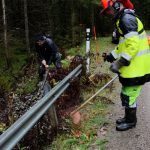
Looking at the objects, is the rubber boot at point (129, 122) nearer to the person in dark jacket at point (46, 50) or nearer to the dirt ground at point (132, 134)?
the dirt ground at point (132, 134)

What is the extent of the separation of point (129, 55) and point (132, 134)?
1214 mm

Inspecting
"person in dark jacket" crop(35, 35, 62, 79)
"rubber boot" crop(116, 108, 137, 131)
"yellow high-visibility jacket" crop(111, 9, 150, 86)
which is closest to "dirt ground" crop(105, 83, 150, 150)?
"rubber boot" crop(116, 108, 137, 131)

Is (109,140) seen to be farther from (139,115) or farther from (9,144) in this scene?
(9,144)

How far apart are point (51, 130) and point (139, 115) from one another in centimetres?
180

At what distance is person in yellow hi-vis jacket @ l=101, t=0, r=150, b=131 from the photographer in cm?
636

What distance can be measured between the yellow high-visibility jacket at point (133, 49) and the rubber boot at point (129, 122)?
478 millimetres

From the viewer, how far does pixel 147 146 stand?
6062 millimetres

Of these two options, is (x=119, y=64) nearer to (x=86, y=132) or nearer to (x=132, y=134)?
(x=132, y=134)

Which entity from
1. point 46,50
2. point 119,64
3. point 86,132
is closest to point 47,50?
point 46,50

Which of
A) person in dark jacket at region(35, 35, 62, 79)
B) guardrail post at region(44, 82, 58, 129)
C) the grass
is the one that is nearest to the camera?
the grass

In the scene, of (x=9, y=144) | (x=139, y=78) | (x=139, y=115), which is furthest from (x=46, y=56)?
(x=9, y=144)

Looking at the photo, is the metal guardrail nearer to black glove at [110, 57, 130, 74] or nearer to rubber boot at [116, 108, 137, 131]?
black glove at [110, 57, 130, 74]

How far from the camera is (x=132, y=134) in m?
6.64

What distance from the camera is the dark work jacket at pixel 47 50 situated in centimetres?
1238
